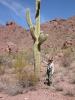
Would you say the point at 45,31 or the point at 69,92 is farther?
the point at 45,31

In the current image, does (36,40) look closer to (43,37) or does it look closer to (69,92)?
(43,37)

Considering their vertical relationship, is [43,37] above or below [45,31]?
below

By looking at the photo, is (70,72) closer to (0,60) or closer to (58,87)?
(58,87)

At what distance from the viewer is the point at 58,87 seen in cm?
1377

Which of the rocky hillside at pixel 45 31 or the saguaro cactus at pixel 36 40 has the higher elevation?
the rocky hillside at pixel 45 31

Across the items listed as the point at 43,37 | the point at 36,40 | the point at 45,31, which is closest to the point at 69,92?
the point at 43,37

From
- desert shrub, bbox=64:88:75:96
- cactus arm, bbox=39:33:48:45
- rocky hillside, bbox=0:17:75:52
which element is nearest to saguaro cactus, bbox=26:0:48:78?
cactus arm, bbox=39:33:48:45

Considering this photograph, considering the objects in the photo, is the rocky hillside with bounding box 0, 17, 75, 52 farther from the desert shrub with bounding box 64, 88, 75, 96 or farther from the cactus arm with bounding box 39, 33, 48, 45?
the desert shrub with bounding box 64, 88, 75, 96

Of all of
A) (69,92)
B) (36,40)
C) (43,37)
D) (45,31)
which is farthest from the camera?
(45,31)

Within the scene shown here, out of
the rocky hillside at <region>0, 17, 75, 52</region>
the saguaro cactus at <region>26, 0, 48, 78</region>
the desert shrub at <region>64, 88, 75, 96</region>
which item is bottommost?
the desert shrub at <region>64, 88, 75, 96</region>

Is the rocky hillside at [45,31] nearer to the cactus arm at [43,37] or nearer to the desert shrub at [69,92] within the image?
the cactus arm at [43,37]

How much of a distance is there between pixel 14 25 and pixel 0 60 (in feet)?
139

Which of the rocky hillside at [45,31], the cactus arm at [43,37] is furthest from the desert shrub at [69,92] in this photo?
the rocky hillside at [45,31]

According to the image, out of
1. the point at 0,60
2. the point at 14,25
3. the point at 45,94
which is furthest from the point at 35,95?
the point at 14,25
